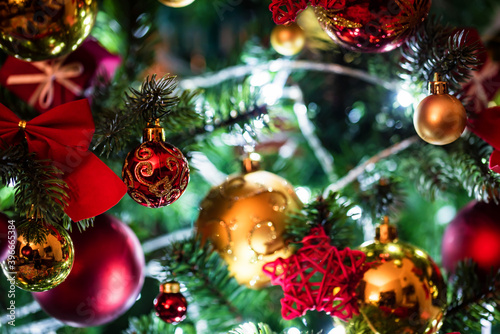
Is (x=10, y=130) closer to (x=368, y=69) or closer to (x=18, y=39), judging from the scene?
(x=18, y=39)

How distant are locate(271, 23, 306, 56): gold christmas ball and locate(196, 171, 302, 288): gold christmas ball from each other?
27 centimetres

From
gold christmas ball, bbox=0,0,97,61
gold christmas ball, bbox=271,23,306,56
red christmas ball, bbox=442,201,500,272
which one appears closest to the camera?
gold christmas ball, bbox=0,0,97,61

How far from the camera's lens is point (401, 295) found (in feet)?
2.08

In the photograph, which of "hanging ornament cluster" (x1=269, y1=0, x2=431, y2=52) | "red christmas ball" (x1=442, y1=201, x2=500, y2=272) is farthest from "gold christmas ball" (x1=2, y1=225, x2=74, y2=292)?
"red christmas ball" (x1=442, y1=201, x2=500, y2=272)

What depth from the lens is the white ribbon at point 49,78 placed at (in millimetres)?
782

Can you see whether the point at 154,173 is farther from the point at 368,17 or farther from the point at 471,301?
the point at 471,301

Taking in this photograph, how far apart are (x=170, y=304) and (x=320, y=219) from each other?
240 mm

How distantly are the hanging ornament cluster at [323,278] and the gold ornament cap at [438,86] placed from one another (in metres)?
0.22

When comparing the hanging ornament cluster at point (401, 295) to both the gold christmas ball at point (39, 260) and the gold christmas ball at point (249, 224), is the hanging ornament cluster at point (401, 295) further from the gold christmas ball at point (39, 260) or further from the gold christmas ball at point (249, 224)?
the gold christmas ball at point (39, 260)

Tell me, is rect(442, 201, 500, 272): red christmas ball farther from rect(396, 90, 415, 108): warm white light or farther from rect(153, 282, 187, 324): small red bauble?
rect(153, 282, 187, 324): small red bauble

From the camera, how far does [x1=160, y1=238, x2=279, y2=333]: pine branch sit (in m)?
0.72

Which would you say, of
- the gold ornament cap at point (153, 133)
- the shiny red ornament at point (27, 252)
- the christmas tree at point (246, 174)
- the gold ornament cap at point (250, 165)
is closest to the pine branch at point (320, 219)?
the christmas tree at point (246, 174)

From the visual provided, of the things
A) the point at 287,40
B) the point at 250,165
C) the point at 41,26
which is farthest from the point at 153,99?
the point at 287,40

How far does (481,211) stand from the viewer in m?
0.76
